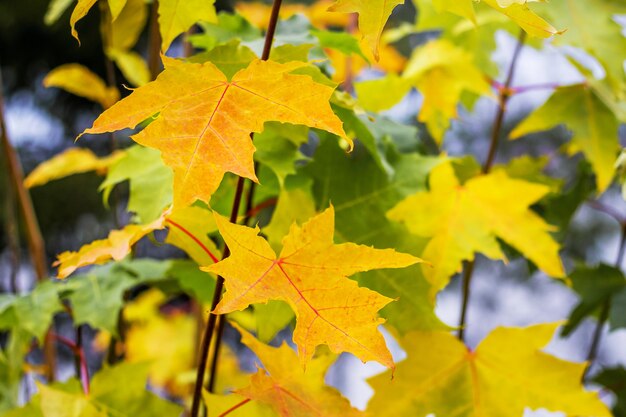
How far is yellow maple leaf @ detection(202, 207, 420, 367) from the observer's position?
32cm

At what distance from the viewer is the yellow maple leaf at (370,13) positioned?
0.31 m

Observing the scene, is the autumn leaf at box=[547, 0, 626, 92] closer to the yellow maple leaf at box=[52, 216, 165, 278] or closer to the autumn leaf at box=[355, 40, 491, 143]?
the autumn leaf at box=[355, 40, 491, 143]

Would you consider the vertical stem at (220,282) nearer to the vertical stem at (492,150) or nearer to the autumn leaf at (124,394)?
the autumn leaf at (124,394)

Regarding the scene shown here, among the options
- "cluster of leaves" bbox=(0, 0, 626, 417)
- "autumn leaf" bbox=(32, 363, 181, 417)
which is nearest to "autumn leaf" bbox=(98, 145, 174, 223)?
"cluster of leaves" bbox=(0, 0, 626, 417)

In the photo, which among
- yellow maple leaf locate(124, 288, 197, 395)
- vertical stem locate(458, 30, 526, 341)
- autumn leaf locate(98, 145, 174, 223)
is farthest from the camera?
yellow maple leaf locate(124, 288, 197, 395)

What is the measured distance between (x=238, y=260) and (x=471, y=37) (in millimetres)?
538

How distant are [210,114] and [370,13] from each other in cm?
Result: 9

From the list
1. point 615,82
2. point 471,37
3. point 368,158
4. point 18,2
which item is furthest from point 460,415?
point 18,2

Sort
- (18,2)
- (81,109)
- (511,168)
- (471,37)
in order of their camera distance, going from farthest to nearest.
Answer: (81,109) → (18,2) → (471,37) → (511,168)

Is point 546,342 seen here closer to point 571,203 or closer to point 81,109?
point 571,203

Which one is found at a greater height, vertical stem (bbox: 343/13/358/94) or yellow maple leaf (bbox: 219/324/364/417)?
yellow maple leaf (bbox: 219/324/364/417)

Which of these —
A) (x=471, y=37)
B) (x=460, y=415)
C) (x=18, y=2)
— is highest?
(x=471, y=37)

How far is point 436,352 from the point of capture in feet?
1.60

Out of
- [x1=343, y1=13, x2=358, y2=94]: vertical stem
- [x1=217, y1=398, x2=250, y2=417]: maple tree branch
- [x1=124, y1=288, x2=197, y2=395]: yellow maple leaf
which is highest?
[x1=217, y1=398, x2=250, y2=417]: maple tree branch
